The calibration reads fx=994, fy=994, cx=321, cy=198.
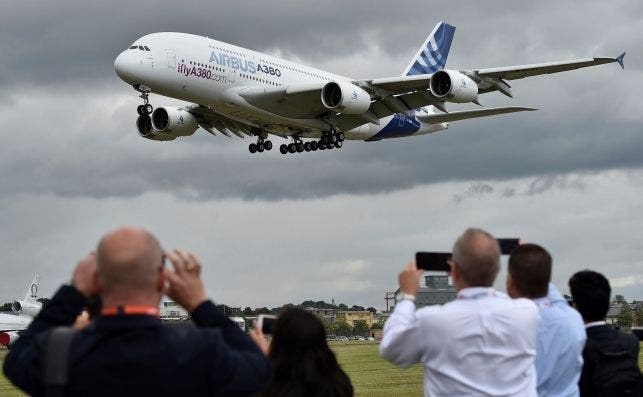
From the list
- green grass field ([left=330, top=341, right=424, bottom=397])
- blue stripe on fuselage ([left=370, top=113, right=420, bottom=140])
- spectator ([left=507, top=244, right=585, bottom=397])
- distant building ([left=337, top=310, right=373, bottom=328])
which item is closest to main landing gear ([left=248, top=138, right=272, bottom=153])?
blue stripe on fuselage ([left=370, top=113, right=420, bottom=140])

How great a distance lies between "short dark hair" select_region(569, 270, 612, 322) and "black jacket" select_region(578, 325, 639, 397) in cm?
9

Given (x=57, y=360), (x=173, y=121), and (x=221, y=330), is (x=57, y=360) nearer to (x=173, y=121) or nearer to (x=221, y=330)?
(x=221, y=330)

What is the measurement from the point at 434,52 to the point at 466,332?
55.1m

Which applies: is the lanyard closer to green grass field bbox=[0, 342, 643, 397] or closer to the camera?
the camera

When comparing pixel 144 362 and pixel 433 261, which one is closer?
pixel 144 362

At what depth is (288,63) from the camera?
151ft

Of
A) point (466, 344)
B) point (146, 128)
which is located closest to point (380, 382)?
point (466, 344)

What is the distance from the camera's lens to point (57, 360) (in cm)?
385

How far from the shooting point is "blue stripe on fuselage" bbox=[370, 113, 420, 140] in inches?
1977

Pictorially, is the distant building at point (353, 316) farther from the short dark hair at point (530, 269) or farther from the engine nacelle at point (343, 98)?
the short dark hair at point (530, 269)

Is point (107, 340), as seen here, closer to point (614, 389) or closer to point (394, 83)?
point (614, 389)

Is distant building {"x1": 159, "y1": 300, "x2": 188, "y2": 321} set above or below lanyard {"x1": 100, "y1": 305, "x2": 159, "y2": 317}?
above

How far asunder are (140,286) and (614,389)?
11.8 feet

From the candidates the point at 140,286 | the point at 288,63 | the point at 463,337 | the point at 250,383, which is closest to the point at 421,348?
the point at 463,337
